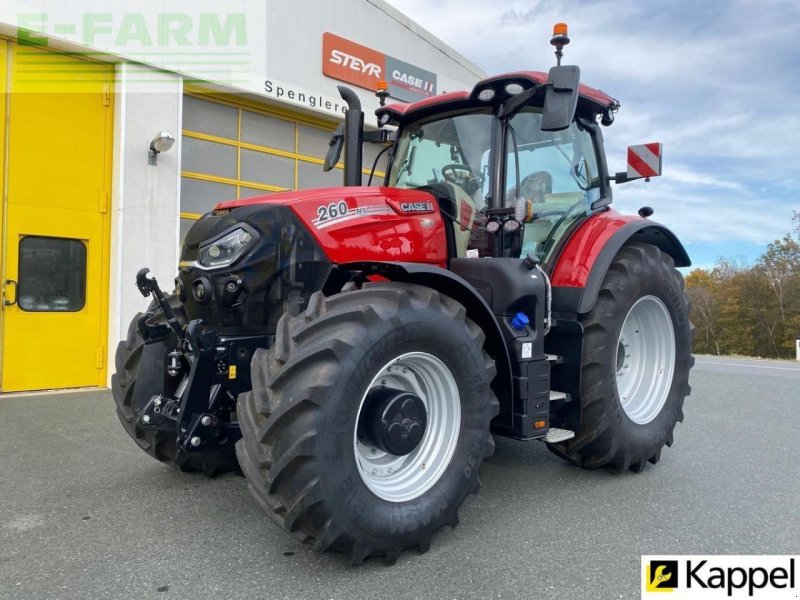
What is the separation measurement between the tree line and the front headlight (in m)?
45.0

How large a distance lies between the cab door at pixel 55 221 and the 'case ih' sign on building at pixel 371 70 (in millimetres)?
3265

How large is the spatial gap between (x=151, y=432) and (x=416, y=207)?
2010 millimetres

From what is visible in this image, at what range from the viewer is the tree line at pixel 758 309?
4209cm

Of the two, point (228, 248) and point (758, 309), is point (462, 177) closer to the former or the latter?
point (228, 248)

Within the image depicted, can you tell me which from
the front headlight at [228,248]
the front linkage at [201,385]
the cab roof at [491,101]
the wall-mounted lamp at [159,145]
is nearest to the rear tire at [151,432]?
the front linkage at [201,385]

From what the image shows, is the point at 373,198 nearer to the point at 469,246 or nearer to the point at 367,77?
the point at 469,246

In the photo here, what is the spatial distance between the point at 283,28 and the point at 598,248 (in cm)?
662

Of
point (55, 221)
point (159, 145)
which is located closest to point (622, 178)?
point (159, 145)

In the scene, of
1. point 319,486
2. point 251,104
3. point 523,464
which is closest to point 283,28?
point 251,104

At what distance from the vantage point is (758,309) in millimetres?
43875

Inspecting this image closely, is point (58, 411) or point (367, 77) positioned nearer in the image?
point (58, 411)

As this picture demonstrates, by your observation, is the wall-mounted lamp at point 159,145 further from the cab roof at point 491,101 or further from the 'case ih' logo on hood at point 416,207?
the 'case ih' logo on hood at point 416,207

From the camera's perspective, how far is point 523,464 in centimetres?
421

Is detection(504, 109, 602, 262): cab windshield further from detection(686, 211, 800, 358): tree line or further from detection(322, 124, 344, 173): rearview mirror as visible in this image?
detection(686, 211, 800, 358): tree line
